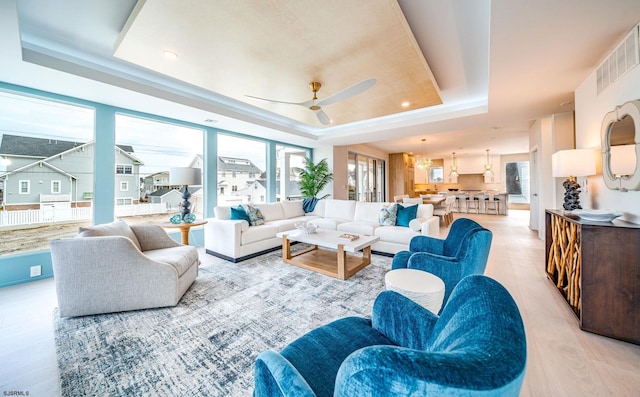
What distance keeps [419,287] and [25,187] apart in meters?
5.01

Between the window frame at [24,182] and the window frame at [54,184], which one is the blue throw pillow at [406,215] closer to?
the window frame at [54,184]

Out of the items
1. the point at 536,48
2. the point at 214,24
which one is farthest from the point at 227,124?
the point at 536,48

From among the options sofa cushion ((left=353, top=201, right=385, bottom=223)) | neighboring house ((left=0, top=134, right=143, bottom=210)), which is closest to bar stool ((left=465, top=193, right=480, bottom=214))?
sofa cushion ((left=353, top=201, right=385, bottom=223))

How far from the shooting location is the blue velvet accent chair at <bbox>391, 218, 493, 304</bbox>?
2.00m

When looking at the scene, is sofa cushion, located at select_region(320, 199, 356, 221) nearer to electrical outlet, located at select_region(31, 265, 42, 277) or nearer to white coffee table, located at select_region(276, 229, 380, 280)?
white coffee table, located at select_region(276, 229, 380, 280)

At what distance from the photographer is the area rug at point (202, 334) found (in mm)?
1513

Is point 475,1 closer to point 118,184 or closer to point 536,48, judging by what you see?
point 536,48

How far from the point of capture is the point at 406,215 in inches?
169

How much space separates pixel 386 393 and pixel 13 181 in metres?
4.97

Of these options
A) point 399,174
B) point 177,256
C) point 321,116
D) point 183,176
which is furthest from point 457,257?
point 399,174

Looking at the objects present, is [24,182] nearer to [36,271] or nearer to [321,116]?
[36,271]

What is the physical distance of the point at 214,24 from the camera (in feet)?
7.23

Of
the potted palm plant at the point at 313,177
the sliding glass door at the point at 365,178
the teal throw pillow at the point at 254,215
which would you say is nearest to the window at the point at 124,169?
the teal throw pillow at the point at 254,215

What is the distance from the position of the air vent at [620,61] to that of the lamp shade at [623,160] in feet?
2.27
